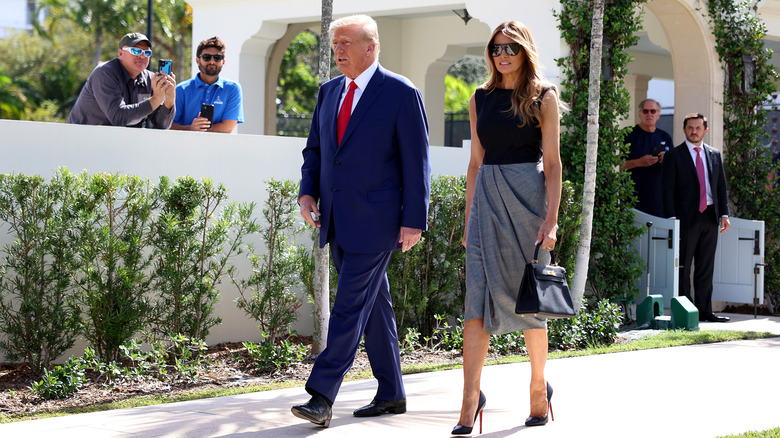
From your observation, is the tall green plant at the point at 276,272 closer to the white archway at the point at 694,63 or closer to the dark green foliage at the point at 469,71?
the white archway at the point at 694,63

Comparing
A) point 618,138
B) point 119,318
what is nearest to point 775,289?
point 618,138

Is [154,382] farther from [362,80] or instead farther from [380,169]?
[362,80]

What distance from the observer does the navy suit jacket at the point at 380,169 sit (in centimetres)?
504

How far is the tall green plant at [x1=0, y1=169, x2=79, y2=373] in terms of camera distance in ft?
21.0

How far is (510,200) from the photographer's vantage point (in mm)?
4996

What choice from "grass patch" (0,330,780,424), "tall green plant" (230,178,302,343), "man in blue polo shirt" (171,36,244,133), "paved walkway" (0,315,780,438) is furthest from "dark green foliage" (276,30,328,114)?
"paved walkway" (0,315,780,438)

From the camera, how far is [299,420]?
5141 millimetres

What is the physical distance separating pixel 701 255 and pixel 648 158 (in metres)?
1.22

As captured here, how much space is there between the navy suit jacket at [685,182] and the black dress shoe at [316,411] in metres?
6.94

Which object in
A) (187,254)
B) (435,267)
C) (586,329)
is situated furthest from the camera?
(586,329)

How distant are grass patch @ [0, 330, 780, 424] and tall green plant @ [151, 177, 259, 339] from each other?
74 cm

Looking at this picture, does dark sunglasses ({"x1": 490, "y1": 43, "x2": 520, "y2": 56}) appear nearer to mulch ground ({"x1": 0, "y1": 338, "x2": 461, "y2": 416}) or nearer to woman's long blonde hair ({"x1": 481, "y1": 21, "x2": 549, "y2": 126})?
woman's long blonde hair ({"x1": 481, "y1": 21, "x2": 549, "y2": 126})

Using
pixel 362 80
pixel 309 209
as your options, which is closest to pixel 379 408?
pixel 309 209

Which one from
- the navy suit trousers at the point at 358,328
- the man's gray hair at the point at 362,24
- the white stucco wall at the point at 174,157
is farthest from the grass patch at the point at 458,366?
the man's gray hair at the point at 362,24
